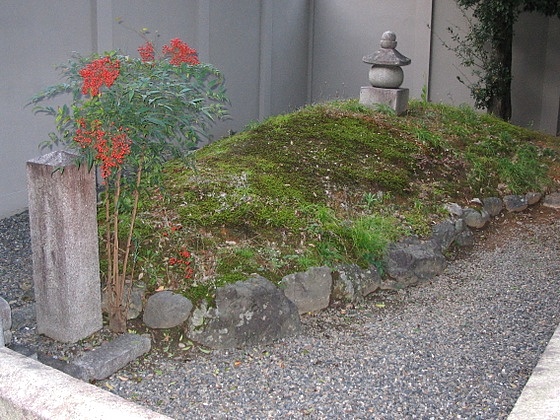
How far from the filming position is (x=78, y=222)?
12.3 feet

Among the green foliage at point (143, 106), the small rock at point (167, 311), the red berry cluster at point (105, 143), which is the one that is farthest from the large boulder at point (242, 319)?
the red berry cluster at point (105, 143)

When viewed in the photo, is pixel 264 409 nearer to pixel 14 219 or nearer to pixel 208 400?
pixel 208 400

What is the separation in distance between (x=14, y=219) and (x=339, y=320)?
11.6 feet

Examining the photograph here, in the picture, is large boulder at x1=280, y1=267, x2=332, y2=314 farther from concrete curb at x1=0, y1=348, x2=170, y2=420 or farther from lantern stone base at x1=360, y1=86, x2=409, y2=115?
lantern stone base at x1=360, y1=86, x2=409, y2=115

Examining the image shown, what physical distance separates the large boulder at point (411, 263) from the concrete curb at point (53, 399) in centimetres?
317

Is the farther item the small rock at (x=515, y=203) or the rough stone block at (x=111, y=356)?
the small rock at (x=515, y=203)

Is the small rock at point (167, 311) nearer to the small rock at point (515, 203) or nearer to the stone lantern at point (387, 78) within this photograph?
the small rock at point (515, 203)

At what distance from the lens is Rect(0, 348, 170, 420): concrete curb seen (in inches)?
80.7

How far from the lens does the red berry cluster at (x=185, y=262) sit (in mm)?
4371

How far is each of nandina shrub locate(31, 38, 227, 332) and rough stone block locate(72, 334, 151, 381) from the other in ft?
0.63

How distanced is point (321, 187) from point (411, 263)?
3.59ft

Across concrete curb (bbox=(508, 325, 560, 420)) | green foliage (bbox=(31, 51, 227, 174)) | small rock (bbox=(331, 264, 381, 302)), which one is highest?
green foliage (bbox=(31, 51, 227, 174))

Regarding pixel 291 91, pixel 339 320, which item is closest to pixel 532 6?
pixel 291 91

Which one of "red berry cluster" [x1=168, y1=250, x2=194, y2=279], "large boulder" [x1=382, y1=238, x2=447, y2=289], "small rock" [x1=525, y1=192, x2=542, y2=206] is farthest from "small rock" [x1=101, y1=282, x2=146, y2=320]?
"small rock" [x1=525, y1=192, x2=542, y2=206]
